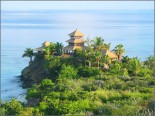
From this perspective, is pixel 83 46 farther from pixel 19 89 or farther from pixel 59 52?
pixel 19 89

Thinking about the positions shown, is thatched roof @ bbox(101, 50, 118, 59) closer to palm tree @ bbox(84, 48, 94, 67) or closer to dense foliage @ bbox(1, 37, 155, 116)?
dense foliage @ bbox(1, 37, 155, 116)

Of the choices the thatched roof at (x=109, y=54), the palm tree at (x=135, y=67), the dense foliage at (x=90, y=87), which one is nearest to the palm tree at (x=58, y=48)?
the dense foliage at (x=90, y=87)

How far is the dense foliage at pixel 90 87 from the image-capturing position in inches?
426

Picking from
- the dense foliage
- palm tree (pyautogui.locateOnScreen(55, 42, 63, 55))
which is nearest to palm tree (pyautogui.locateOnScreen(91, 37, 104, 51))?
the dense foliage

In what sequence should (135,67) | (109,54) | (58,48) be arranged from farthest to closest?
1. (58,48)
2. (109,54)
3. (135,67)

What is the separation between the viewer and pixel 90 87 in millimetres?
14039

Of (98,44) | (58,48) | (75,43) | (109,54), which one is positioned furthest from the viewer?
(75,43)

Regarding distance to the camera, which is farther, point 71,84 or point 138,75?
point 138,75

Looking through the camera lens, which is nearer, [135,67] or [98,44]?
[135,67]

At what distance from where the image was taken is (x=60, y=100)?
1260cm

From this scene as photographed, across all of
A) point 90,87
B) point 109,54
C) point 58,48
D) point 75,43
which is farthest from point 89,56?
point 90,87

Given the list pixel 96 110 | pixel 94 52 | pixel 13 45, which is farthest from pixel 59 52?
Answer: pixel 13 45

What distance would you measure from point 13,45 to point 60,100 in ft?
80.6

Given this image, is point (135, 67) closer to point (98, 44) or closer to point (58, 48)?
point (98, 44)
